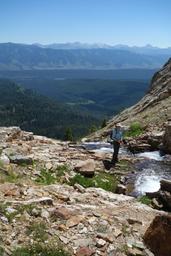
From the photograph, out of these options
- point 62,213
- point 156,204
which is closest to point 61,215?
point 62,213

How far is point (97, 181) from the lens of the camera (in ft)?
72.2

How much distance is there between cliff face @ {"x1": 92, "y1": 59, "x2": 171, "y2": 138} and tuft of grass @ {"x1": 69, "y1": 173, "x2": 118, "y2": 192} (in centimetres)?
1391

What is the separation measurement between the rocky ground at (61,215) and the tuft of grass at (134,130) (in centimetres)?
1560

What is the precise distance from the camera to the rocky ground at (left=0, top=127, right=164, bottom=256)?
12.3 m

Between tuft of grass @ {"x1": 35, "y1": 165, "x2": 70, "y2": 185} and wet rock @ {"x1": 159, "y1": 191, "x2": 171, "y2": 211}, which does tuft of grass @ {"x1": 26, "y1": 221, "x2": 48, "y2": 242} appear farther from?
wet rock @ {"x1": 159, "y1": 191, "x2": 171, "y2": 211}

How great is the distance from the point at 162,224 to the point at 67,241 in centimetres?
292

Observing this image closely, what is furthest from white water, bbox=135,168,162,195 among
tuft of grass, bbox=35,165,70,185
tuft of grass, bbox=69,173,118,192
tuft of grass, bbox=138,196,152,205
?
tuft of grass, bbox=35,165,70,185

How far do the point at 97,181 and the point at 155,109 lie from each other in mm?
23514

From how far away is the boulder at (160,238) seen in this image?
1293 cm

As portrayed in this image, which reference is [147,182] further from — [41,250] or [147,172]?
[41,250]

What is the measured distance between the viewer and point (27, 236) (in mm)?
12352

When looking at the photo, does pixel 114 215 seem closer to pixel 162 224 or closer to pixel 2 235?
pixel 162 224

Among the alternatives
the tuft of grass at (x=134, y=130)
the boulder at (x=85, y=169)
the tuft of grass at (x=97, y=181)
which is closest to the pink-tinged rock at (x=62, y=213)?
the tuft of grass at (x=97, y=181)

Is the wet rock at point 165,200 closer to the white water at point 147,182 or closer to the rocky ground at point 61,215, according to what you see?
the rocky ground at point 61,215
